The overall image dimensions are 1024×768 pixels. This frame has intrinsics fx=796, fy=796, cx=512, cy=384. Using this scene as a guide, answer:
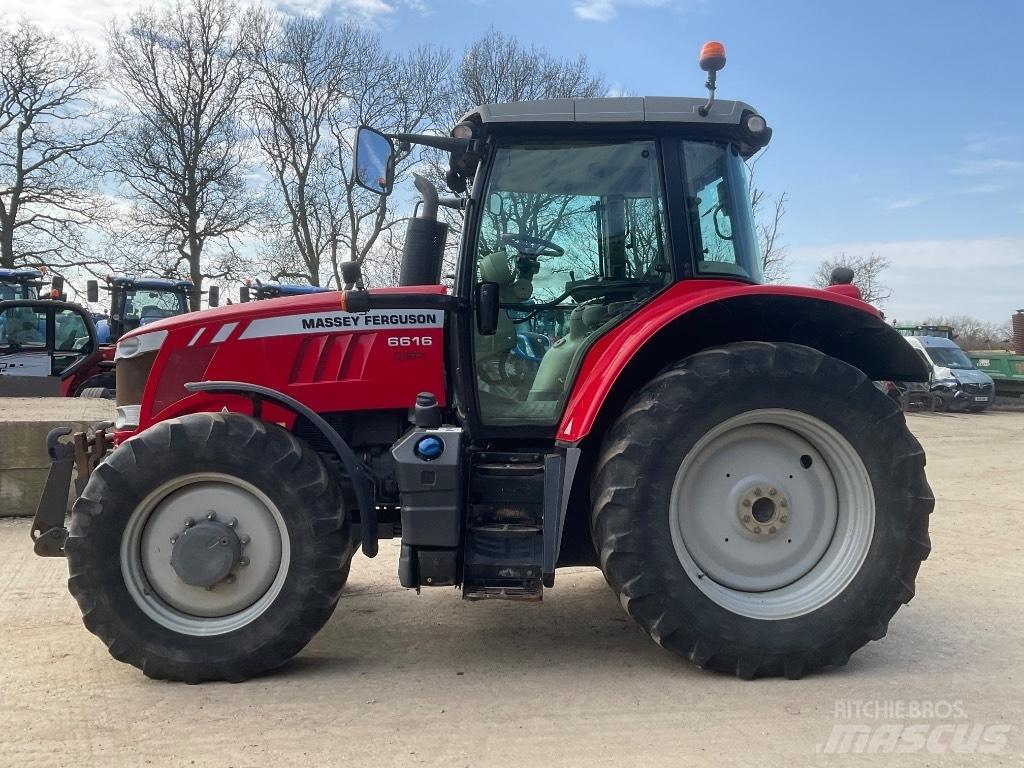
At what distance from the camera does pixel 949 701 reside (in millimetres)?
2969

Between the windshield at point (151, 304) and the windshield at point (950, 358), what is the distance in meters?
16.9

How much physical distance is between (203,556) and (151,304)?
12.6 metres

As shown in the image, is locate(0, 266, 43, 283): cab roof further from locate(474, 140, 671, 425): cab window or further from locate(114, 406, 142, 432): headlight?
locate(474, 140, 671, 425): cab window

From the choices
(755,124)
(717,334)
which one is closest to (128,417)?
(717,334)

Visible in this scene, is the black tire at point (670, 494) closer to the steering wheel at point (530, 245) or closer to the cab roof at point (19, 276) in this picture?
the steering wheel at point (530, 245)

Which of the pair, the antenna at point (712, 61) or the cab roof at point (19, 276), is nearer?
the antenna at point (712, 61)

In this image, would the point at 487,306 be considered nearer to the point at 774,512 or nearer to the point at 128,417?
the point at 774,512

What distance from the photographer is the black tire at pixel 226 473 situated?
124 inches

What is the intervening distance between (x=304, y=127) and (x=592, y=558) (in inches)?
861

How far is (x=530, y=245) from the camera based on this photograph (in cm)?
355

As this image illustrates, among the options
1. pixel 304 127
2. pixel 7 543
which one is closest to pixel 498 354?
pixel 7 543

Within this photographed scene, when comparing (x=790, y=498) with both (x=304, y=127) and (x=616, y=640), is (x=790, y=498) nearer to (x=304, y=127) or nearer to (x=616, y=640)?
(x=616, y=640)

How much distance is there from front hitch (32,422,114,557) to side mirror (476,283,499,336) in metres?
1.86

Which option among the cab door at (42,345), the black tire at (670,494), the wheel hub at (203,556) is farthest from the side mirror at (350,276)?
the cab door at (42,345)
